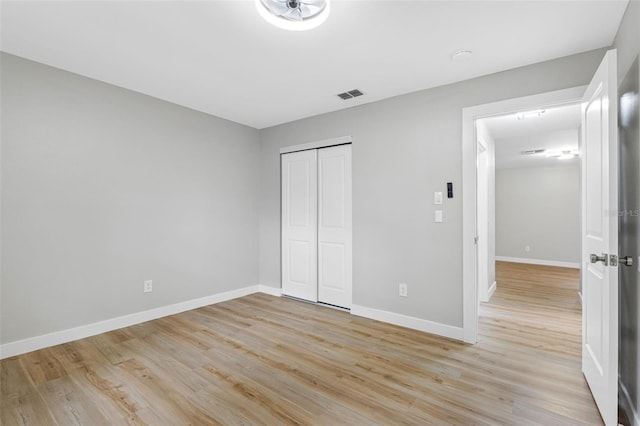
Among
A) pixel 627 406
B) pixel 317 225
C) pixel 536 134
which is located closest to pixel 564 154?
pixel 536 134

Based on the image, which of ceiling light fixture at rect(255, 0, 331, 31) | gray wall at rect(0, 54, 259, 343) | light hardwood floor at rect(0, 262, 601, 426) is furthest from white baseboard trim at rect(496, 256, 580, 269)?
ceiling light fixture at rect(255, 0, 331, 31)

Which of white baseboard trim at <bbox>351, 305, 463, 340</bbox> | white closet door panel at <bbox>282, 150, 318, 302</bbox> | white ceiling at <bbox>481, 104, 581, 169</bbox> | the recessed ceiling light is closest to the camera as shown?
the recessed ceiling light

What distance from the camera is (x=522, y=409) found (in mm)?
1912

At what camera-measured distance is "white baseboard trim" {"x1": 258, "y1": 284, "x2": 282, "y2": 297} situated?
4.54m

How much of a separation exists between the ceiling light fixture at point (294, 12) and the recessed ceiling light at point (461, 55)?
1.19m

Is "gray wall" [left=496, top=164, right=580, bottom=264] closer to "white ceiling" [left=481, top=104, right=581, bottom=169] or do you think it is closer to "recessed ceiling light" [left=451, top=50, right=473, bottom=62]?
"white ceiling" [left=481, top=104, right=581, bottom=169]

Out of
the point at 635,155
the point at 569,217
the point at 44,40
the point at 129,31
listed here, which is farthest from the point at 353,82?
the point at 569,217

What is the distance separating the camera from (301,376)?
2301 millimetres

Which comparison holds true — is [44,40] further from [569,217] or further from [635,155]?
[569,217]

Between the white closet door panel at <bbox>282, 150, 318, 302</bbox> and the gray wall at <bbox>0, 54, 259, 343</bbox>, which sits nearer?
the gray wall at <bbox>0, 54, 259, 343</bbox>

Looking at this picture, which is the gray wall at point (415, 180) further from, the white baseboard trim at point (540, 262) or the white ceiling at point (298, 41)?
the white baseboard trim at point (540, 262)

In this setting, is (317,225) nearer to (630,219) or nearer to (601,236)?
(601,236)

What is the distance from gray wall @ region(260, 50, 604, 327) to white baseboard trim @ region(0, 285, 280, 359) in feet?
6.24

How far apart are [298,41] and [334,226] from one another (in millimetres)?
2271
